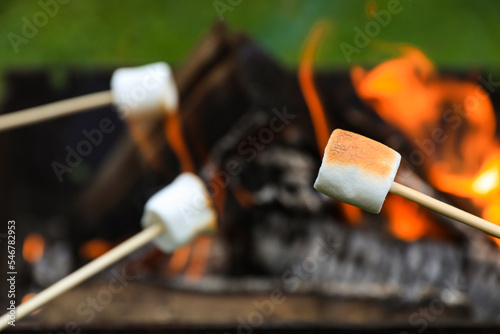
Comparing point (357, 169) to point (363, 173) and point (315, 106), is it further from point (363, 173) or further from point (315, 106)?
point (315, 106)

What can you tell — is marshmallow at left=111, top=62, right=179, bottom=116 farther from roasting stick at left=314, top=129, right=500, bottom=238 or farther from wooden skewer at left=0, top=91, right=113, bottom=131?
roasting stick at left=314, top=129, right=500, bottom=238

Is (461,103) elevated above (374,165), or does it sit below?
below

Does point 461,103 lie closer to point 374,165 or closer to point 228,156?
point 228,156

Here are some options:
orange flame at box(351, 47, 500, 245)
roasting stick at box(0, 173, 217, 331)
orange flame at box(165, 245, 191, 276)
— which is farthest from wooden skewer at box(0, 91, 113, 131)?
orange flame at box(351, 47, 500, 245)

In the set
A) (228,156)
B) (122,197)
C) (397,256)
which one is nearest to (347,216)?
(397,256)

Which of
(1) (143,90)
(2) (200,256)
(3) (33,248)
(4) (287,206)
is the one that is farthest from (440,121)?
(3) (33,248)

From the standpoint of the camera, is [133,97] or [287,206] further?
[287,206]
